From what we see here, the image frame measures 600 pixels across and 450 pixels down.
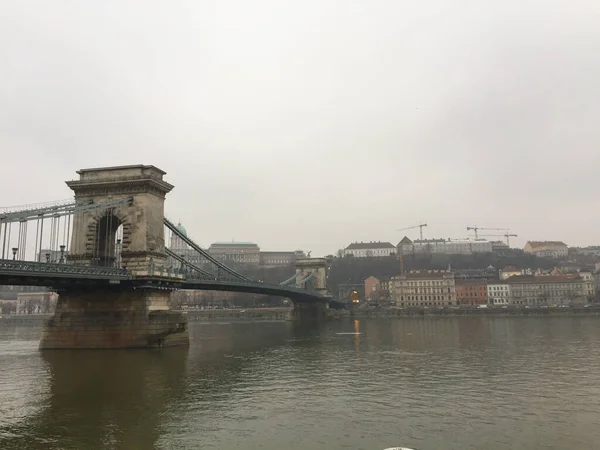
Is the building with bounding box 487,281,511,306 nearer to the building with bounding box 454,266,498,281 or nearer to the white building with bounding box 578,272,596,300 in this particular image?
the white building with bounding box 578,272,596,300

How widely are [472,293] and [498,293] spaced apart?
6.30 meters

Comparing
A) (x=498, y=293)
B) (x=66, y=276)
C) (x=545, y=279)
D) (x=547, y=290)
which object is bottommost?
(x=498, y=293)

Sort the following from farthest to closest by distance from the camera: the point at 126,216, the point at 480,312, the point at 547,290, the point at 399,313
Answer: the point at 547,290, the point at 399,313, the point at 480,312, the point at 126,216

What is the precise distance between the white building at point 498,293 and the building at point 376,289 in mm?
32015

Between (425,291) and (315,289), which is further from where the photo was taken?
(425,291)

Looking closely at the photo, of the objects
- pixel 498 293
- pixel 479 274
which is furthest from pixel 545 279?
pixel 479 274

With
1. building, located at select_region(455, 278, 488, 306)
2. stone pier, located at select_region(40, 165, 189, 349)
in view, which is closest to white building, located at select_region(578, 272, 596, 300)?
building, located at select_region(455, 278, 488, 306)

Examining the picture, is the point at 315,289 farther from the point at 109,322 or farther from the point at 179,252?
the point at 109,322

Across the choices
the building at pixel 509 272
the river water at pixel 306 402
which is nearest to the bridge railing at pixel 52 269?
the river water at pixel 306 402

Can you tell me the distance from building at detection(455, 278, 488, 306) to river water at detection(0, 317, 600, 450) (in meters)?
99.5

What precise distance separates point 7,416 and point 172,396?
5.20m

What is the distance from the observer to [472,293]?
4961 inches

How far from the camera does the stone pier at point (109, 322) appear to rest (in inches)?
1298

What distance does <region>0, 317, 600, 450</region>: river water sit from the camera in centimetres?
1199
